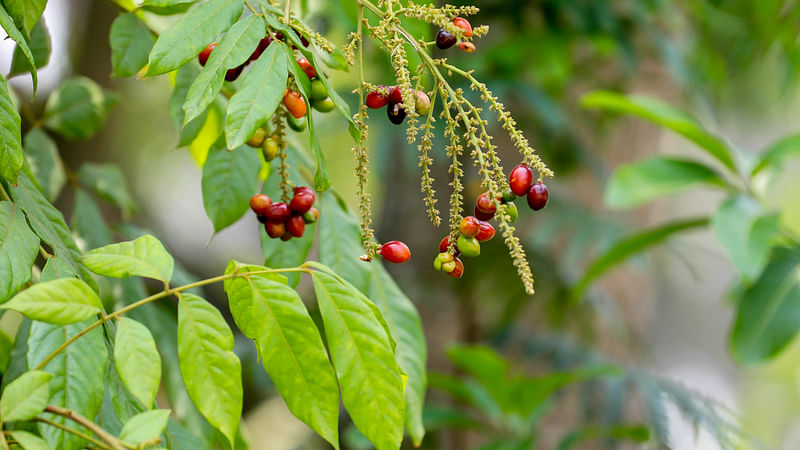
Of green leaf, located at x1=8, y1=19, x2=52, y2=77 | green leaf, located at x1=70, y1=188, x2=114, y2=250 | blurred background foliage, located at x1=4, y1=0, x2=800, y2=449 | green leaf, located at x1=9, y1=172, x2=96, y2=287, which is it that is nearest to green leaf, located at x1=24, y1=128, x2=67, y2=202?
green leaf, located at x1=70, y1=188, x2=114, y2=250

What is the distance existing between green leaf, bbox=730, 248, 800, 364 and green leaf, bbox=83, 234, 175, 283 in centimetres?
132

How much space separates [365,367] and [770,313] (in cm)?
122

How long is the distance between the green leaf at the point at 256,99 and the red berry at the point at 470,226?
0.59ft

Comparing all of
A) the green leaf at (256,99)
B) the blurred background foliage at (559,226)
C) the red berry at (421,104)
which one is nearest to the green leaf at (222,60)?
the green leaf at (256,99)

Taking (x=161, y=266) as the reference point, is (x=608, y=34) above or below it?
below

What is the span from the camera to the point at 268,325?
55 cm

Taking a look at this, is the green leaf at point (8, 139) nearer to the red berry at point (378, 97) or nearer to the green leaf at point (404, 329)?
the red berry at point (378, 97)

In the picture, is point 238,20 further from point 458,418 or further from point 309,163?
point 458,418

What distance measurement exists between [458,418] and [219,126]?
1061mm

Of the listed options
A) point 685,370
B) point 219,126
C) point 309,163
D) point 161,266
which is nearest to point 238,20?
point 161,266

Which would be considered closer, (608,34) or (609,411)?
(609,411)

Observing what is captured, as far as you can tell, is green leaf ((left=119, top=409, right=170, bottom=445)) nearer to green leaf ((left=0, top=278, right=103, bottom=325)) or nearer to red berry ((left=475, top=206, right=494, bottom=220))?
green leaf ((left=0, top=278, right=103, bottom=325))

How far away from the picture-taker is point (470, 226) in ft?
1.91

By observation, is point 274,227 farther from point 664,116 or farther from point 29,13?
point 664,116
